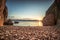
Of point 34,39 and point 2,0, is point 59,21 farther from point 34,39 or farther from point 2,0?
point 34,39

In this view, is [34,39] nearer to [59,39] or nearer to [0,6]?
[59,39]

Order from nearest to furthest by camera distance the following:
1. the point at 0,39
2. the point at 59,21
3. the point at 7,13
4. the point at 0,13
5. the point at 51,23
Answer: the point at 0,39 → the point at 59,21 → the point at 0,13 → the point at 51,23 → the point at 7,13

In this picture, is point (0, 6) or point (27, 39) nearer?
point (27, 39)

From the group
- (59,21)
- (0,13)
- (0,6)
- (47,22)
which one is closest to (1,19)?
(0,13)

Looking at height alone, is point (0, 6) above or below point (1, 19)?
above

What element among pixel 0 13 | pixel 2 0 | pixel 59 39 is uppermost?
pixel 2 0

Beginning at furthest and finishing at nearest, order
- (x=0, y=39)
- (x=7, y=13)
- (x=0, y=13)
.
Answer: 1. (x=7, y=13)
2. (x=0, y=13)
3. (x=0, y=39)

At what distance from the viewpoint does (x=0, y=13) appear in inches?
450

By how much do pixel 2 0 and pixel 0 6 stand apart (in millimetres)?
432

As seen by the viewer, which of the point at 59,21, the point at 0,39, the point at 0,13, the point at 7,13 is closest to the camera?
the point at 0,39

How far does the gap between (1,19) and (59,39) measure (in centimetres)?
885

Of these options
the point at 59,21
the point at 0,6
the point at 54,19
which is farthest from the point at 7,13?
the point at 59,21

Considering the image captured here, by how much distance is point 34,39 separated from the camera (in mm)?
3633

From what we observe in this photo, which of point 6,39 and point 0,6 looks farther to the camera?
point 0,6
